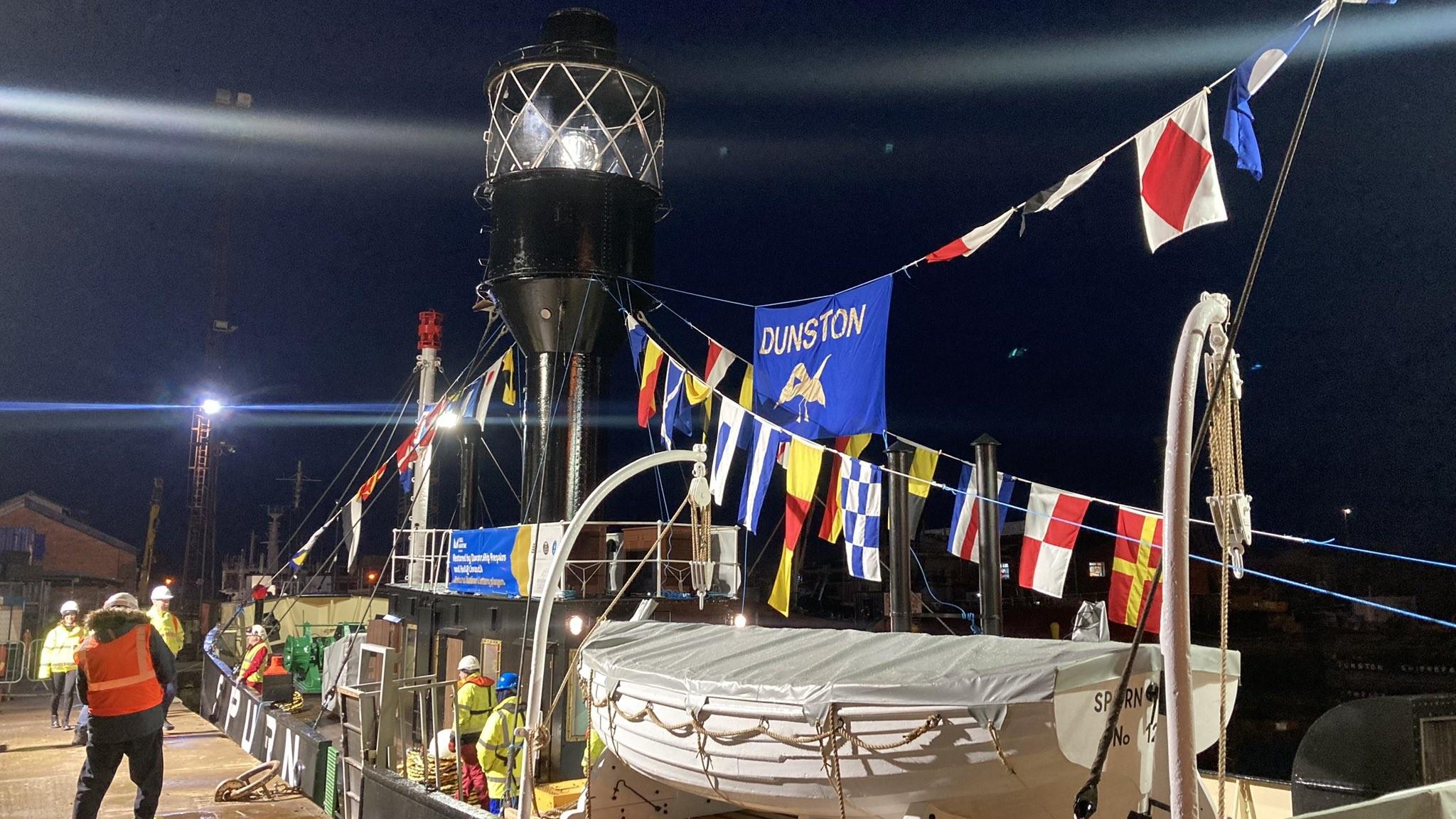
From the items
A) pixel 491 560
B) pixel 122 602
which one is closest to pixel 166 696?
pixel 122 602

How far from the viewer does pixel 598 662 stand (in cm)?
659

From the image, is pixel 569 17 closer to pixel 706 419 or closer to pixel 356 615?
pixel 706 419

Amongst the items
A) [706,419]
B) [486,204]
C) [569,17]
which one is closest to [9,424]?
[486,204]

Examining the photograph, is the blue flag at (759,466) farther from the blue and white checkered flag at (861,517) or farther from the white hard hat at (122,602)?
the white hard hat at (122,602)

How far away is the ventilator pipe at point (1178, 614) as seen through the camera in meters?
3.08

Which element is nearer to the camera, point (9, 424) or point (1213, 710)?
point (1213, 710)

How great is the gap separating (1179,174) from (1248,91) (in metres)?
0.68

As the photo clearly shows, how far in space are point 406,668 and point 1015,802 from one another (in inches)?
615

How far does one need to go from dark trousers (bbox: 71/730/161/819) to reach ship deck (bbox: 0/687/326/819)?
137cm

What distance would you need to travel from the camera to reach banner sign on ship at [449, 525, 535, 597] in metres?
13.7

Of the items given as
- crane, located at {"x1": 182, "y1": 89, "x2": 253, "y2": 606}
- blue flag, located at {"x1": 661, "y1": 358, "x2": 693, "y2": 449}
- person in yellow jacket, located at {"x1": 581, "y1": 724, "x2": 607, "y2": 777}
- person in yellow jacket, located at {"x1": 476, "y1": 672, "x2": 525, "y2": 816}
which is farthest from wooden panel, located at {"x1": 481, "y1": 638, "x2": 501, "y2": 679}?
crane, located at {"x1": 182, "y1": 89, "x2": 253, "y2": 606}

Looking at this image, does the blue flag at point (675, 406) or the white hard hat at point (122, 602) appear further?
the blue flag at point (675, 406)

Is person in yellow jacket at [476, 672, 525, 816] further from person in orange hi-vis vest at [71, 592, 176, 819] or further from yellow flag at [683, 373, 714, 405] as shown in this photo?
yellow flag at [683, 373, 714, 405]

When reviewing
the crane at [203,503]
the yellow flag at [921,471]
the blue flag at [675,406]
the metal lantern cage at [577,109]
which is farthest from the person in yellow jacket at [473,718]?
the crane at [203,503]
